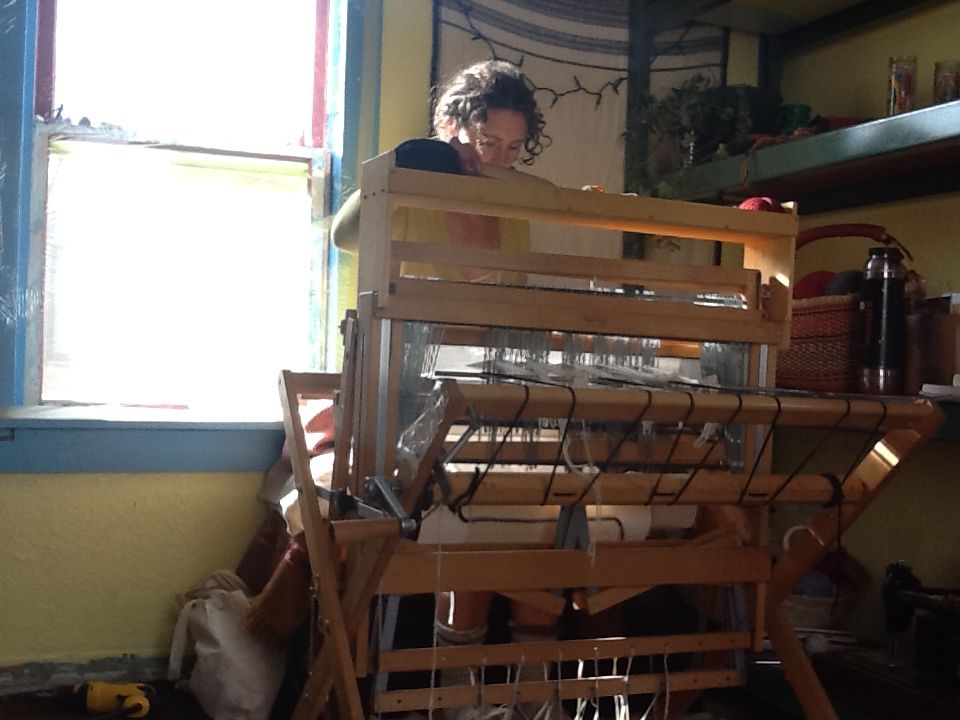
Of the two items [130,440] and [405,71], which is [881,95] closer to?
[405,71]

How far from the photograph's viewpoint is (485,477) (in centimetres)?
126

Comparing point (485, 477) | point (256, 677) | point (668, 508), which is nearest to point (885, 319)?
point (668, 508)

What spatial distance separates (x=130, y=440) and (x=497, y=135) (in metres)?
0.96

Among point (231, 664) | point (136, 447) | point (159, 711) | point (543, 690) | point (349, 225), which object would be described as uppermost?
point (349, 225)

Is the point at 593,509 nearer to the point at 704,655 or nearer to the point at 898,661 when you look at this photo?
the point at 704,655

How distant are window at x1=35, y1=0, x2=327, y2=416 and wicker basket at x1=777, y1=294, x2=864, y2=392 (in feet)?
3.44

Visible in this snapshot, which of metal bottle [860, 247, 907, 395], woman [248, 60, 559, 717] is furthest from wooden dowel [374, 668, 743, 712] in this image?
metal bottle [860, 247, 907, 395]

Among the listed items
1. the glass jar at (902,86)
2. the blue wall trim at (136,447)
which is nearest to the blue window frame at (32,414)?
the blue wall trim at (136,447)

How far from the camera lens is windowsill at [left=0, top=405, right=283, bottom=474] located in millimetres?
1984

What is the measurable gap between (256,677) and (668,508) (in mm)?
843

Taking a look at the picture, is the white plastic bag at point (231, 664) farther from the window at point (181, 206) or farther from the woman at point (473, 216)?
the window at point (181, 206)

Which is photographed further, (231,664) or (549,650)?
(231,664)

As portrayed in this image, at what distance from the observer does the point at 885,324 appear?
1892 millimetres

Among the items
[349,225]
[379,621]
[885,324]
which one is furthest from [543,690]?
[885,324]
